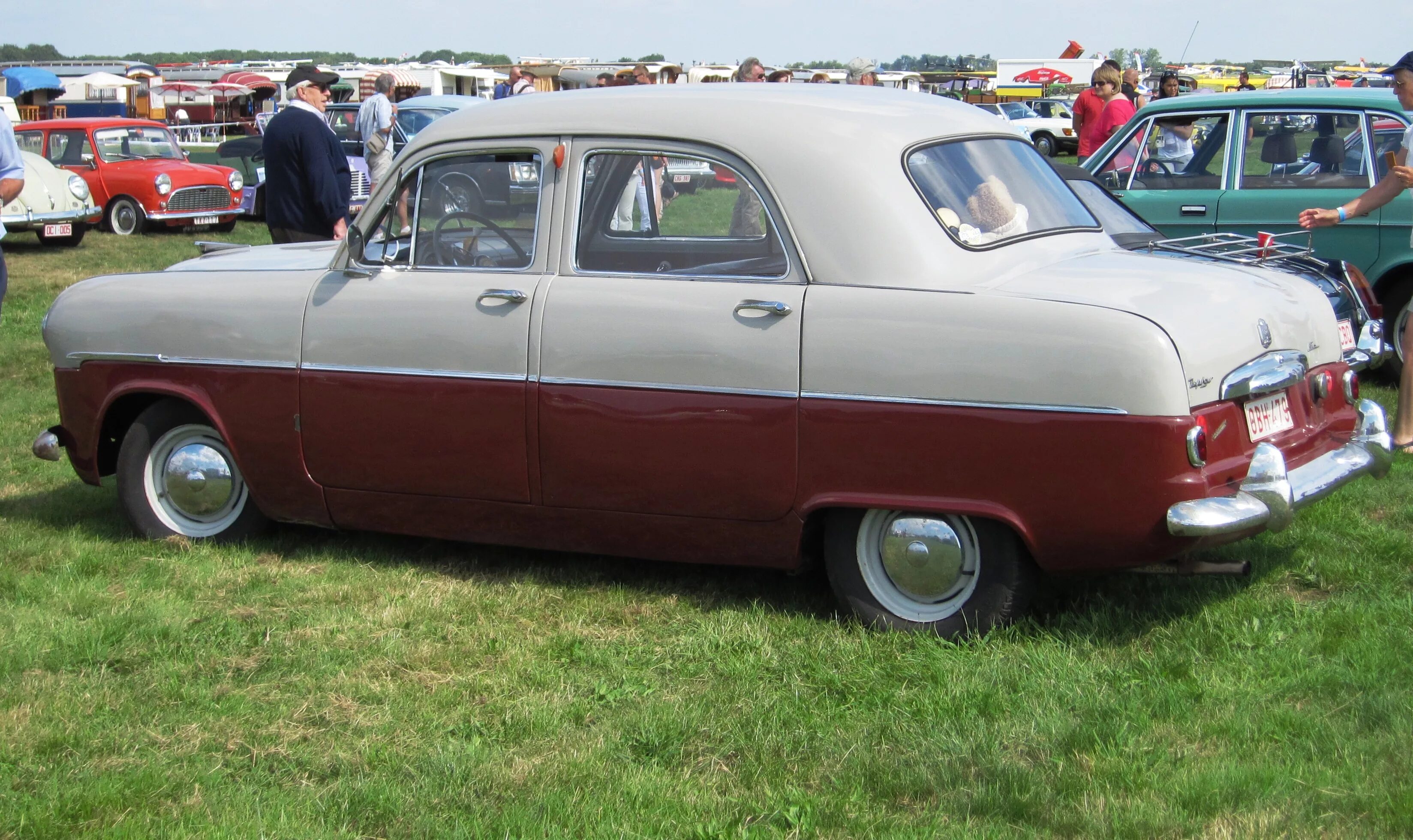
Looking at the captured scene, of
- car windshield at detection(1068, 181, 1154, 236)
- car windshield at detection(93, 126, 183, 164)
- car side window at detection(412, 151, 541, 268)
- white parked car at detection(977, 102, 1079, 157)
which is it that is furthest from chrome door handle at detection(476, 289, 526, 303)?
white parked car at detection(977, 102, 1079, 157)

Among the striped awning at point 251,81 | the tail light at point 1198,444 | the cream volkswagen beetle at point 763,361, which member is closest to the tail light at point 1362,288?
the cream volkswagen beetle at point 763,361

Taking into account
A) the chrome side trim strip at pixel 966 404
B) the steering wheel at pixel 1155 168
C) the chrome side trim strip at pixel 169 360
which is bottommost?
the chrome side trim strip at pixel 169 360

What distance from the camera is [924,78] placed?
5028 cm

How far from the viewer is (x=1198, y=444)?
3.61 m

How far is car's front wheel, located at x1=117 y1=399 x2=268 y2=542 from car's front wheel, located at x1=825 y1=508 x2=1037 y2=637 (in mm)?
2507

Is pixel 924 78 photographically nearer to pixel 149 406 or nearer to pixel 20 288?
pixel 20 288

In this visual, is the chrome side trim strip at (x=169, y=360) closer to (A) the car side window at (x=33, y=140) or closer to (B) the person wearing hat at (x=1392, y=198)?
(B) the person wearing hat at (x=1392, y=198)

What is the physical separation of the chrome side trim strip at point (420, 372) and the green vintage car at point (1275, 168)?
14.0ft

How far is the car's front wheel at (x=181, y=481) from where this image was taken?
17.4ft

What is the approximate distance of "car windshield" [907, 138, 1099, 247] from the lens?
4.20 meters

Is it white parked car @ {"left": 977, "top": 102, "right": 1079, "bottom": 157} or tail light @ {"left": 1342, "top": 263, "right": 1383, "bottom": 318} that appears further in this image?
white parked car @ {"left": 977, "top": 102, "right": 1079, "bottom": 157}

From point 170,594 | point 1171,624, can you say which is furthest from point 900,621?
point 170,594

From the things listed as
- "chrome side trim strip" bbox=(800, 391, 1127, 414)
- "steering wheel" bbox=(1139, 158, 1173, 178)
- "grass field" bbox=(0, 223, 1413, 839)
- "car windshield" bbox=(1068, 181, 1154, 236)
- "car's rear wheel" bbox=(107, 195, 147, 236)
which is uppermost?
"steering wheel" bbox=(1139, 158, 1173, 178)

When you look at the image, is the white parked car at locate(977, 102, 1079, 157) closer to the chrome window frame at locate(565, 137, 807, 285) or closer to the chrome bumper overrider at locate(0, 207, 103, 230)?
the chrome bumper overrider at locate(0, 207, 103, 230)
